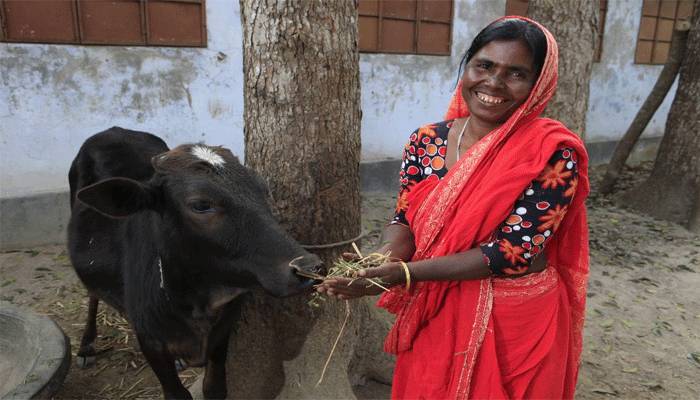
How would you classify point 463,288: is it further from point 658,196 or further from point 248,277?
point 658,196

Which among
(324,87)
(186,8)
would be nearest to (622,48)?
(186,8)

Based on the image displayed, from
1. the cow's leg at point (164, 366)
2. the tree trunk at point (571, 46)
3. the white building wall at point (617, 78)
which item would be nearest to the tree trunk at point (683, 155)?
the white building wall at point (617, 78)

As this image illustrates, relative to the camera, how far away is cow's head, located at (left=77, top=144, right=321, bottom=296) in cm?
187

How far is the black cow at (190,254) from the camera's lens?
6.28 ft

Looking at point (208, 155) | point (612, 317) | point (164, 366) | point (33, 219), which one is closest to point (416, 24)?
point (612, 317)

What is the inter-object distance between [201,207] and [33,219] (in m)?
3.65

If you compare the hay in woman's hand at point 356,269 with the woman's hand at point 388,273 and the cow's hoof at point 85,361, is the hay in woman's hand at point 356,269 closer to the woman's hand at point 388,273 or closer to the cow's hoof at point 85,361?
the woman's hand at point 388,273

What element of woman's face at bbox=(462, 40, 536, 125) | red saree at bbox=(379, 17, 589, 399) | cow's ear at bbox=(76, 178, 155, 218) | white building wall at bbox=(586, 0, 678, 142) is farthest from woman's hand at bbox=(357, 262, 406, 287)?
white building wall at bbox=(586, 0, 678, 142)

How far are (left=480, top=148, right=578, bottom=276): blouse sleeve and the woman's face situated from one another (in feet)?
0.80

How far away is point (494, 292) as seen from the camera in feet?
5.46

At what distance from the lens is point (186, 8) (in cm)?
503

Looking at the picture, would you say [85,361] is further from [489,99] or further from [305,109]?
[489,99]

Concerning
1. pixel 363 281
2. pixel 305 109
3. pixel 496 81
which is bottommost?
pixel 363 281

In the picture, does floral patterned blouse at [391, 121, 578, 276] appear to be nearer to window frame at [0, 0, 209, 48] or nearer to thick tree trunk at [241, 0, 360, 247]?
thick tree trunk at [241, 0, 360, 247]
